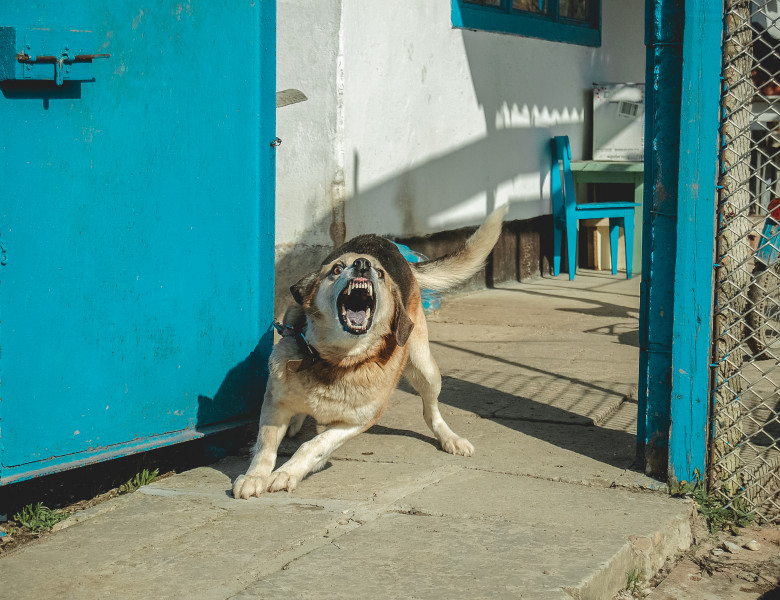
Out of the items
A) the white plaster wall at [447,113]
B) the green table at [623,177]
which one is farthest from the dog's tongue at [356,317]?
the green table at [623,177]

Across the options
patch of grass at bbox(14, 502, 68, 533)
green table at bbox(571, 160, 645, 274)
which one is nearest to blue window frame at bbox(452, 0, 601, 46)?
green table at bbox(571, 160, 645, 274)

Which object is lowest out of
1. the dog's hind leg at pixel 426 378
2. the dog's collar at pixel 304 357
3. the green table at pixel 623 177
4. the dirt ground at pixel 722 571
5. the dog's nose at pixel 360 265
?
the dirt ground at pixel 722 571

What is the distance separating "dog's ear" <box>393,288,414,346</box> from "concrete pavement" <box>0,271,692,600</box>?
1.85 ft

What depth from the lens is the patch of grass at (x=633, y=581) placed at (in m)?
3.00

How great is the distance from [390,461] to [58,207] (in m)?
1.74

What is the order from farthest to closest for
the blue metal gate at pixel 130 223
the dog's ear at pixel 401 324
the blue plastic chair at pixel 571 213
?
1. the blue plastic chair at pixel 571 213
2. the dog's ear at pixel 401 324
3. the blue metal gate at pixel 130 223

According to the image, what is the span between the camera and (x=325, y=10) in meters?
6.73

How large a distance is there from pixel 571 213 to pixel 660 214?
20.2 feet

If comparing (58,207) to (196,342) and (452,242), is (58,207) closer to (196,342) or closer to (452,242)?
(196,342)

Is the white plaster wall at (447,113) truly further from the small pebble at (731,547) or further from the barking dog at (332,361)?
the small pebble at (731,547)

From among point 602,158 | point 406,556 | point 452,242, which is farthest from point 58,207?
point 602,158

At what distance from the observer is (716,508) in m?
3.56

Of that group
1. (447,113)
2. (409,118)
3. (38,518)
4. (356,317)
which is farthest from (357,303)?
(447,113)

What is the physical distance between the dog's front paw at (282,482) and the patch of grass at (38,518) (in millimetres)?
754
